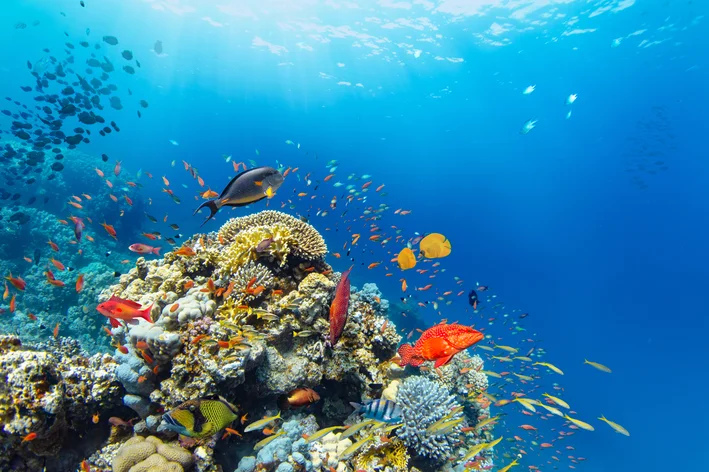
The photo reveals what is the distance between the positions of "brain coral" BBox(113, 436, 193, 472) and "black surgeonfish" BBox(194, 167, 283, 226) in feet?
9.33

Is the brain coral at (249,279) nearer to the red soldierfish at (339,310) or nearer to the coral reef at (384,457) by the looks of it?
the red soldierfish at (339,310)

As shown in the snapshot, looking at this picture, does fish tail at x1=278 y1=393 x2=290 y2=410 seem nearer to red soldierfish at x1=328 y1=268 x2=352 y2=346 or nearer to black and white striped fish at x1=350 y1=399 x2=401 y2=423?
black and white striped fish at x1=350 y1=399 x2=401 y2=423

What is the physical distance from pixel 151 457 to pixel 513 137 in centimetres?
8127

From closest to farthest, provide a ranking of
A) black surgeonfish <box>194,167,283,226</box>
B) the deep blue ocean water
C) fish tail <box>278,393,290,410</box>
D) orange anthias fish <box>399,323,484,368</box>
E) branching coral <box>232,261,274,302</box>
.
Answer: black surgeonfish <box>194,167,283,226</box>, orange anthias fish <box>399,323,484,368</box>, fish tail <box>278,393,290,410</box>, branching coral <box>232,261,274,302</box>, the deep blue ocean water

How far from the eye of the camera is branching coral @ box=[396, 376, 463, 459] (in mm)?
4836

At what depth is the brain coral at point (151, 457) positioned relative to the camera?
11.5 feet

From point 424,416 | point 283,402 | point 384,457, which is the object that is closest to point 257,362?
point 283,402

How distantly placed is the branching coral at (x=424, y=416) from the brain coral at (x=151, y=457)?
2907 mm

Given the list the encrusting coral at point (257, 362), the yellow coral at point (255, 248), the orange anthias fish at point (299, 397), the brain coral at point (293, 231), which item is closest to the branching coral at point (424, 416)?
the encrusting coral at point (257, 362)

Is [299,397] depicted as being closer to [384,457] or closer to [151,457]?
[384,457]

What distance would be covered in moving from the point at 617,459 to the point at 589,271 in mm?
85116

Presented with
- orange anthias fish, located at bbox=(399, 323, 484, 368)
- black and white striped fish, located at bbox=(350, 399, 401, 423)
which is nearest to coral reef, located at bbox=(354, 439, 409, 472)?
black and white striped fish, located at bbox=(350, 399, 401, 423)

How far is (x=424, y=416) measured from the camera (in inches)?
195

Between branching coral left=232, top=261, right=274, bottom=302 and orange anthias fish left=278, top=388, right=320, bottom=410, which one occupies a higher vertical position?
branching coral left=232, top=261, right=274, bottom=302
